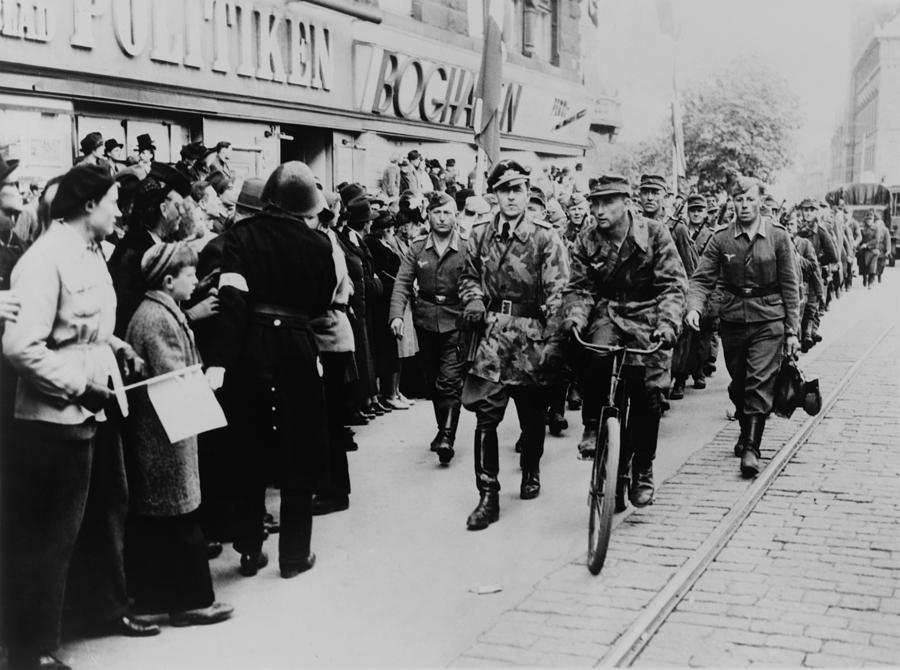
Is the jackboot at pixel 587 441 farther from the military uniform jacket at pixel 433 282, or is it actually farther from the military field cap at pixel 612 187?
the military field cap at pixel 612 187

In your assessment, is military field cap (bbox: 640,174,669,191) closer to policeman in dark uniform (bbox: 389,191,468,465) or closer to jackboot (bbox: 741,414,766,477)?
policeman in dark uniform (bbox: 389,191,468,465)

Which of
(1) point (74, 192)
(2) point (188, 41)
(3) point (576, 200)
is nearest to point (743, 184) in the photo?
(1) point (74, 192)

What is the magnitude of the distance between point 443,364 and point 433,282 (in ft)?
2.30

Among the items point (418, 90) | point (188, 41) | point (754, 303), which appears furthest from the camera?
point (418, 90)

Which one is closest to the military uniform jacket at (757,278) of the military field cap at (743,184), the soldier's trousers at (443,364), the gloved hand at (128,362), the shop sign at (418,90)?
the military field cap at (743,184)

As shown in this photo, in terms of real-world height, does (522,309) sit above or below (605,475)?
above

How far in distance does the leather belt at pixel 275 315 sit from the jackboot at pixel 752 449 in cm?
364

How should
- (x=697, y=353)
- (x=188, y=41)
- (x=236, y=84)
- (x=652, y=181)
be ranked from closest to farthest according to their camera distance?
(x=652, y=181) < (x=697, y=353) < (x=188, y=41) < (x=236, y=84)

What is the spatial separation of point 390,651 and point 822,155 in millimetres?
35187

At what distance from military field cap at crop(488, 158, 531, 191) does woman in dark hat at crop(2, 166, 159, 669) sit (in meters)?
2.96

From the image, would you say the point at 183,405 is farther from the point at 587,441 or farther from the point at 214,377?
the point at 587,441

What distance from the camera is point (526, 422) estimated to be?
7008 mm

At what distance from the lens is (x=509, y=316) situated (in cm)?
677

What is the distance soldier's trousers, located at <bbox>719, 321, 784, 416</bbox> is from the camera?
25.9 feet
